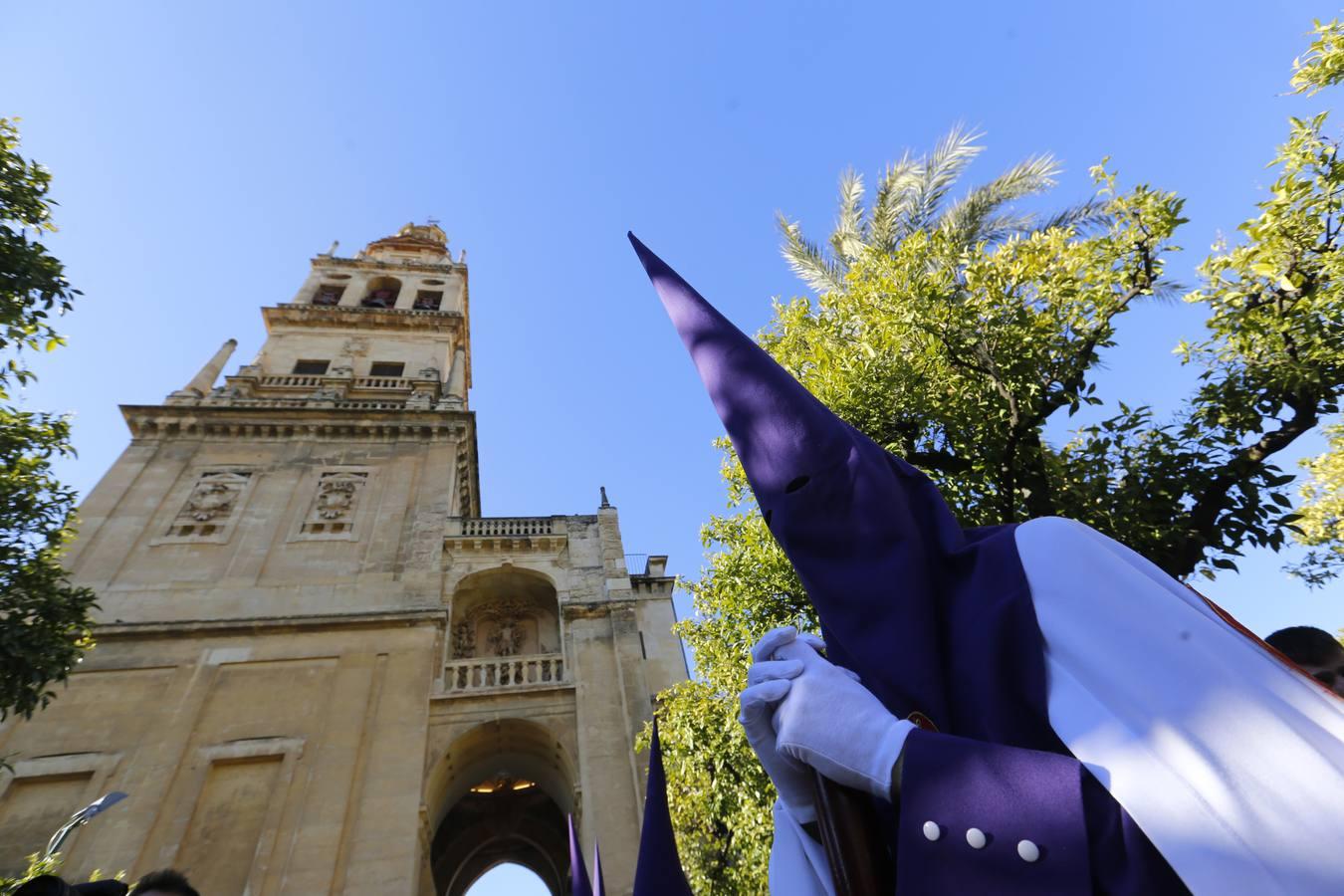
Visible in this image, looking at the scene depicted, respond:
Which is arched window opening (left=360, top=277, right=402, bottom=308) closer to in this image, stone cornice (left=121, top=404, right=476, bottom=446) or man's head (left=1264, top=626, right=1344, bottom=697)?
stone cornice (left=121, top=404, right=476, bottom=446)

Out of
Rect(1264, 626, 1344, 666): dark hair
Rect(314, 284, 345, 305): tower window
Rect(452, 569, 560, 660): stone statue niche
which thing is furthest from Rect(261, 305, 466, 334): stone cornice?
Rect(1264, 626, 1344, 666): dark hair

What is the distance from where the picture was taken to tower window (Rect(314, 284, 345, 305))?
83.3ft

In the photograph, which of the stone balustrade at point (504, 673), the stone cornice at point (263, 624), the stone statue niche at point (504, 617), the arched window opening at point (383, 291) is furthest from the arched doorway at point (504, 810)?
the arched window opening at point (383, 291)

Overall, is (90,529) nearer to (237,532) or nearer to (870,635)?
(237,532)

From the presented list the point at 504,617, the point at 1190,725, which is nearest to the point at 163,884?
the point at 1190,725

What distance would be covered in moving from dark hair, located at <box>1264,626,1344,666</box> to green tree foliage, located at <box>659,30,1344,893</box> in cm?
247

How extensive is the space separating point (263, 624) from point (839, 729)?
15.7 metres

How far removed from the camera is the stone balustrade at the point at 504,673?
1432 cm

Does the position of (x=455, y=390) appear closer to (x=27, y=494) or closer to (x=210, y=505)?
(x=210, y=505)

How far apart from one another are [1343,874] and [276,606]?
16910 mm

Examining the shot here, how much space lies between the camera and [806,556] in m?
1.75

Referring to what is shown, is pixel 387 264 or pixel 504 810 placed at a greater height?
pixel 387 264

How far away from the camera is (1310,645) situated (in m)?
3.49

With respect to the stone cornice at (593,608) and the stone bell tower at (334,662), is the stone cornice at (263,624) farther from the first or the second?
the stone cornice at (593,608)
